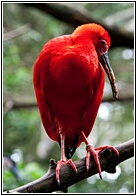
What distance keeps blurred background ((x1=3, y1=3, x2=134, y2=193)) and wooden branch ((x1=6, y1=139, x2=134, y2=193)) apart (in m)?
1.99

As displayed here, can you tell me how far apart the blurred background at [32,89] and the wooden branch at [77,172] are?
6.52 feet

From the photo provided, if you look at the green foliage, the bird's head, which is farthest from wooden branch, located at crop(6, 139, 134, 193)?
the green foliage

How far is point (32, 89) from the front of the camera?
17.4 ft

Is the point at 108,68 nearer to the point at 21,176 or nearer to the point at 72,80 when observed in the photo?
the point at 72,80

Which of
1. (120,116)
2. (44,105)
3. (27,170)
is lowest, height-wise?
(120,116)

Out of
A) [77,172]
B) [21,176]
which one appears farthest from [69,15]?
[77,172]

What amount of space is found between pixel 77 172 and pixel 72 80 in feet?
1.36

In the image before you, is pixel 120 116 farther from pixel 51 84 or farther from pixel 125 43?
pixel 51 84

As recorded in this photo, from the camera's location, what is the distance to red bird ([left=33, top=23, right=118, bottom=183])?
198 cm

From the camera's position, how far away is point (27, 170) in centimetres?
341

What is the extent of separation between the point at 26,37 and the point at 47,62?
3775 millimetres

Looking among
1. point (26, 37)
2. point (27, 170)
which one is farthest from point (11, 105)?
point (26, 37)

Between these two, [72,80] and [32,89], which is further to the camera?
[32,89]

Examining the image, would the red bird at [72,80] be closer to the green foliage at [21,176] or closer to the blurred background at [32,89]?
the green foliage at [21,176]
